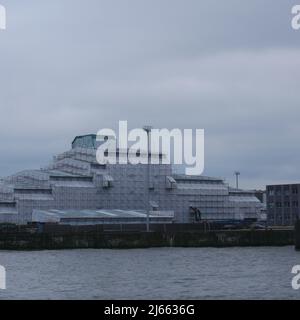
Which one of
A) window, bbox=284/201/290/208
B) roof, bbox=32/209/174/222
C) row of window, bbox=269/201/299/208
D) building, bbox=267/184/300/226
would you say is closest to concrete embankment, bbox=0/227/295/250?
roof, bbox=32/209/174/222

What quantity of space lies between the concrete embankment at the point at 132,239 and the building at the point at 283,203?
33.6 meters

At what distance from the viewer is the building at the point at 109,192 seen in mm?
123625

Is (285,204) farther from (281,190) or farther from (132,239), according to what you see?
(132,239)

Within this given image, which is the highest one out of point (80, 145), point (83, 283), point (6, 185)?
point (80, 145)

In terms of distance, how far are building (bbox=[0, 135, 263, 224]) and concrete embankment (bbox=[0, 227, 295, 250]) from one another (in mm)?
30255

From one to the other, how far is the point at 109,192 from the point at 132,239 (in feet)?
147

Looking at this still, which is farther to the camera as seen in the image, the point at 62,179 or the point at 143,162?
the point at 143,162

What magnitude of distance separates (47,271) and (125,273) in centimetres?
569

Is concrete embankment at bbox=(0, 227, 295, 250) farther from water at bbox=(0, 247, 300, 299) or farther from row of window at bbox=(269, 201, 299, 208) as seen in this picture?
row of window at bbox=(269, 201, 299, 208)

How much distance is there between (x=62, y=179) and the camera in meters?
128

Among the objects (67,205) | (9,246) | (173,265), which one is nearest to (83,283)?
(173,265)

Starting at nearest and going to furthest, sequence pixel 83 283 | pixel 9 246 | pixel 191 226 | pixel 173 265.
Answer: pixel 83 283 → pixel 173 265 → pixel 9 246 → pixel 191 226

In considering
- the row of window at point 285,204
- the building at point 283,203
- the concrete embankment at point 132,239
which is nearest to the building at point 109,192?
the building at point 283,203
